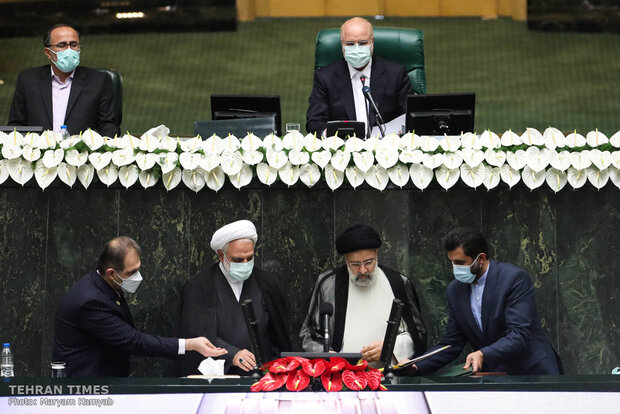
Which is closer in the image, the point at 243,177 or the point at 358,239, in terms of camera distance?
the point at 358,239

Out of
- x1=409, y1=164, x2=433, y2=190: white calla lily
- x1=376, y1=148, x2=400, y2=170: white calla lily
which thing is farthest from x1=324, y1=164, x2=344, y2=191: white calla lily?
x1=409, y1=164, x2=433, y2=190: white calla lily

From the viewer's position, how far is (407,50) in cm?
736

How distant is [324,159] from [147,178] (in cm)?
91

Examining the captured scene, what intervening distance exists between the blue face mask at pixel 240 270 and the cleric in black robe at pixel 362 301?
14.2 inches

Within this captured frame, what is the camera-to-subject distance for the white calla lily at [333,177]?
578cm

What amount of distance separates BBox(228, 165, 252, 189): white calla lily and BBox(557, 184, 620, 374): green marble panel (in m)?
1.60

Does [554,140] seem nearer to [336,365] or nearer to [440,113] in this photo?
[440,113]

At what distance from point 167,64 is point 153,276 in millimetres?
6447

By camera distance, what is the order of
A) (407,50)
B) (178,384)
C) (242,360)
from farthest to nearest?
(407,50), (242,360), (178,384)

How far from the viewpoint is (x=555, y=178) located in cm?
575

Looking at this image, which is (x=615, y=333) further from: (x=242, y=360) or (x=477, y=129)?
(x=477, y=129)

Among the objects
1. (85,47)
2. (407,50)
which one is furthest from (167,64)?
(407,50)

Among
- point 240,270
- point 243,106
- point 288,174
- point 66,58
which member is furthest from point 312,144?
point 66,58

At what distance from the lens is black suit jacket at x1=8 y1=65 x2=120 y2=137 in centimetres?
651
